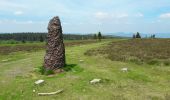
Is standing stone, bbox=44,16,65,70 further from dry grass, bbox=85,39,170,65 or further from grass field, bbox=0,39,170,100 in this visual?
dry grass, bbox=85,39,170,65

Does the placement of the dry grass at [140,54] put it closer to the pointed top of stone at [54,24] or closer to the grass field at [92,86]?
the grass field at [92,86]

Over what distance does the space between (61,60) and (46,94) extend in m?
6.95

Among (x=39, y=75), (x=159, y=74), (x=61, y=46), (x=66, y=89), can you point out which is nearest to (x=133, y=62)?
(x=159, y=74)

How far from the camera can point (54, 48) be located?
2234cm

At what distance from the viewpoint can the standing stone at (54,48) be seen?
21.9 m

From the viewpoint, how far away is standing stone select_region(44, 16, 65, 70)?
2193 cm

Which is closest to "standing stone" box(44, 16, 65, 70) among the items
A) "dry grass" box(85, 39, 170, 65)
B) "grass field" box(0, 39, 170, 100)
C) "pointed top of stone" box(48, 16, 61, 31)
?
"pointed top of stone" box(48, 16, 61, 31)

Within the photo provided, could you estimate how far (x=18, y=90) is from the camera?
55.1 ft

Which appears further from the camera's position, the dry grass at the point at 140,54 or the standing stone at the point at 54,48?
the dry grass at the point at 140,54

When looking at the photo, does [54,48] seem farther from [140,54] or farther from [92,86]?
[140,54]

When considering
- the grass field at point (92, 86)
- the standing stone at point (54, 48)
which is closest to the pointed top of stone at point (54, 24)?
the standing stone at point (54, 48)

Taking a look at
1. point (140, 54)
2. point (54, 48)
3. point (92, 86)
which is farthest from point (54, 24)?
point (140, 54)

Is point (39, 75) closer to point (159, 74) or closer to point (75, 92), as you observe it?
point (75, 92)

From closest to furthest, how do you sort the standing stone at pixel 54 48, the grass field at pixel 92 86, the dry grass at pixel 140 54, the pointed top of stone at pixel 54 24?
1. the grass field at pixel 92 86
2. the standing stone at pixel 54 48
3. the pointed top of stone at pixel 54 24
4. the dry grass at pixel 140 54
